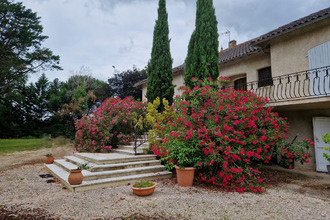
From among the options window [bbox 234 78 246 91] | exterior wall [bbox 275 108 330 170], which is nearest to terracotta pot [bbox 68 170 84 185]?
exterior wall [bbox 275 108 330 170]

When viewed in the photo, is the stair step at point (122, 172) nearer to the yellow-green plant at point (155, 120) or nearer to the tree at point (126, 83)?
the yellow-green plant at point (155, 120)

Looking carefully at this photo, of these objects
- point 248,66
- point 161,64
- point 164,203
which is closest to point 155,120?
point 164,203

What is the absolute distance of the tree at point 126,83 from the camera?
22562 millimetres

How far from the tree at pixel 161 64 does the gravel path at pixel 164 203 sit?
5.96m

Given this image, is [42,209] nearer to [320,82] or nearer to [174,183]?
[174,183]

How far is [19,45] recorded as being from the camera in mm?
13430

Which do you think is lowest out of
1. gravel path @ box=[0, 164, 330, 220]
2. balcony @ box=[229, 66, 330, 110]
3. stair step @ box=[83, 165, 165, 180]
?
gravel path @ box=[0, 164, 330, 220]

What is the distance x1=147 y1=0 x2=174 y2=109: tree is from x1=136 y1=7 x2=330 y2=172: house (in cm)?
381

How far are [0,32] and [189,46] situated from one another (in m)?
12.4

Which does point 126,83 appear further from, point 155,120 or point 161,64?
point 155,120

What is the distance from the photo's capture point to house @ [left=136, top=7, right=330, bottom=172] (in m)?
6.77

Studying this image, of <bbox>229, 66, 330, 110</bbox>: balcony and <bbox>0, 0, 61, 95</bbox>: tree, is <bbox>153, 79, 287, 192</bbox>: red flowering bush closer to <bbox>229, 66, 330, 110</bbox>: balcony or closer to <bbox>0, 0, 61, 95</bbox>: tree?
<bbox>229, 66, 330, 110</bbox>: balcony

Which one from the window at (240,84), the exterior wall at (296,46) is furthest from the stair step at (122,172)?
the window at (240,84)

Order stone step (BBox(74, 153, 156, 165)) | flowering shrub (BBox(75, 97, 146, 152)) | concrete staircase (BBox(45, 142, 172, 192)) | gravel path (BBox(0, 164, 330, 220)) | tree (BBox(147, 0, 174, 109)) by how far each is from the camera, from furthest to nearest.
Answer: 1. tree (BBox(147, 0, 174, 109))
2. flowering shrub (BBox(75, 97, 146, 152))
3. stone step (BBox(74, 153, 156, 165))
4. concrete staircase (BBox(45, 142, 172, 192))
5. gravel path (BBox(0, 164, 330, 220))
